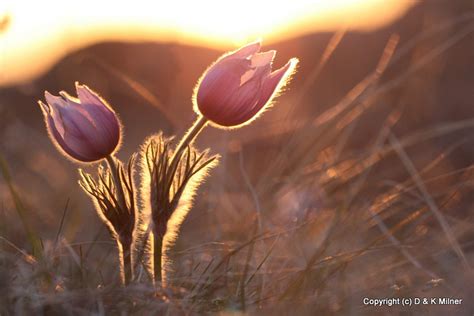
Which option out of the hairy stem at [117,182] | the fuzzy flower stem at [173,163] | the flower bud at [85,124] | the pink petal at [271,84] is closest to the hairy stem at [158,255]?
the fuzzy flower stem at [173,163]

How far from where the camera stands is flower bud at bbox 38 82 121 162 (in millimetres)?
1867

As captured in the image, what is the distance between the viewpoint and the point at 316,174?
2898 mm

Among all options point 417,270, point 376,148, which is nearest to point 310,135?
point 376,148

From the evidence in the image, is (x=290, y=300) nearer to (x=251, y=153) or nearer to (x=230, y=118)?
(x=230, y=118)

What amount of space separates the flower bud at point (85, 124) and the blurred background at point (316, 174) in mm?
168

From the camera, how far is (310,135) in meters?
3.13

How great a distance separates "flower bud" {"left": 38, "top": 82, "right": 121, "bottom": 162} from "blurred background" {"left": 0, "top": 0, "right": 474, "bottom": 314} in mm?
168

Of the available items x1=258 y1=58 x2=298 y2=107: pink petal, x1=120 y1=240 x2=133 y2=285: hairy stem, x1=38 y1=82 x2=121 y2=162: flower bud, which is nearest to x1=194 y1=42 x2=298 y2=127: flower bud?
x1=258 y1=58 x2=298 y2=107: pink petal

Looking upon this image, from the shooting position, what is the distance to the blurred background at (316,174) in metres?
2.09

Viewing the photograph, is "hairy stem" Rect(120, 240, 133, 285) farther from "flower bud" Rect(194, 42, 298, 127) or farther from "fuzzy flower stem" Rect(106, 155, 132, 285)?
"flower bud" Rect(194, 42, 298, 127)

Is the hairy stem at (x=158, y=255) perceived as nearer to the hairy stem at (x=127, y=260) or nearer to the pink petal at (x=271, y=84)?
the hairy stem at (x=127, y=260)

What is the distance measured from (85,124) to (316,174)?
1.24 metres

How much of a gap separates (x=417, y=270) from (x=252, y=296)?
0.55 meters

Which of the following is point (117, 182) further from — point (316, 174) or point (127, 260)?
point (316, 174)
